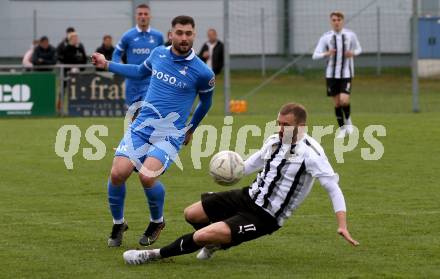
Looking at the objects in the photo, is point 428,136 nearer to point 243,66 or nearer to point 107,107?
point 107,107

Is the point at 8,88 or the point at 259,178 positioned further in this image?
the point at 8,88

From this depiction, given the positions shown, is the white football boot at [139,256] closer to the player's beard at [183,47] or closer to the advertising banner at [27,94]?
the player's beard at [183,47]

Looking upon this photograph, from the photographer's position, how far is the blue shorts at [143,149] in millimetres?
9734

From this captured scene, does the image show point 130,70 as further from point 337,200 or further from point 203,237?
point 337,200

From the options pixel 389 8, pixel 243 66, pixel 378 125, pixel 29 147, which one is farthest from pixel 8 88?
pixel 389 8

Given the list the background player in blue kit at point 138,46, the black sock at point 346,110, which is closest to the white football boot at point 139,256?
the background player in blue kit at point 138,46

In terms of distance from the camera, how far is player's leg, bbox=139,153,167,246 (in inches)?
380

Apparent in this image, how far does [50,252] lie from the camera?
9.48 m

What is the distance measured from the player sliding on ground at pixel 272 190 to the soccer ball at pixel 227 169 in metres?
0.12

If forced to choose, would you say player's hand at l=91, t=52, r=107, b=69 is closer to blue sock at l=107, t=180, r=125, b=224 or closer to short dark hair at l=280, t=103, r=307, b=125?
blue sock at l=107, t=180, r=125, b=224

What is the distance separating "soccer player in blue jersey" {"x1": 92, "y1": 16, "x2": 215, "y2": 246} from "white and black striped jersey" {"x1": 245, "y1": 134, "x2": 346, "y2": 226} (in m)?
1.19

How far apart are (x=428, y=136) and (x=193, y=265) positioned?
11074 millimetres

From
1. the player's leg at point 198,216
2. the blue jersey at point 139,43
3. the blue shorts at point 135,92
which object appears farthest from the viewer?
the blue jersey at point 139,43

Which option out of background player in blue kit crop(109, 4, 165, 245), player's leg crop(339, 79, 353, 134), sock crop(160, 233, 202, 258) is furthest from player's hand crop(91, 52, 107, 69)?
player's leg crop(339, 79, 353, 134)
